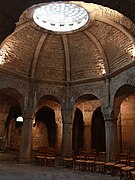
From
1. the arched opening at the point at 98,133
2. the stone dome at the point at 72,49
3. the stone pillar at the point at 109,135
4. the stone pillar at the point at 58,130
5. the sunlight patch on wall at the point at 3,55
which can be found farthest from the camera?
the arched opening at the point at 98,133

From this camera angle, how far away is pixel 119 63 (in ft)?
37.9

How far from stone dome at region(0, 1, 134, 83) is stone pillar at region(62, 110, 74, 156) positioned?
89.7 inches

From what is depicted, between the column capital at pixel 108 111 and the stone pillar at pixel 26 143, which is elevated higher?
the column capital at pixel 108 111

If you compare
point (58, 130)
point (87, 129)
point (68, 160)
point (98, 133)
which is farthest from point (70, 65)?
point (98, 133)

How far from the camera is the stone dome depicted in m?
10.8

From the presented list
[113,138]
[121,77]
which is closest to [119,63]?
[121,77]

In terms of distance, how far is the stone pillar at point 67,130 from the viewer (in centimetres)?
1295

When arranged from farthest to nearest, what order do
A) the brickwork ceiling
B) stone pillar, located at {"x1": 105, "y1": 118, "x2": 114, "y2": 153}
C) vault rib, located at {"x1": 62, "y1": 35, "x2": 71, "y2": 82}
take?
vault rib, located at {"x1": 62, "y1": 35, "x2": 71, "y2": 82}, stone pillar, located at {"x1": 105, "y1": 118, "x2": 114, "y2": 153}, the brickwork ceiling

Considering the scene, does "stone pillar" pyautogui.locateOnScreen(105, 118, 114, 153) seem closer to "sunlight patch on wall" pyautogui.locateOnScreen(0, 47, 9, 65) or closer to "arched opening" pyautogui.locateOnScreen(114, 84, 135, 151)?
"arched opening" pyautogui.locateOnScreen(114, 84, 135, 151)

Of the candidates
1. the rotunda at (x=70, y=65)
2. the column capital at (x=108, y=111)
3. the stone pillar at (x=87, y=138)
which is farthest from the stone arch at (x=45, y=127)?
the column capital at (x=108, y=111)

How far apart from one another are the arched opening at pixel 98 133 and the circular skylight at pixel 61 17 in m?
9.33

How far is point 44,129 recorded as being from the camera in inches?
821

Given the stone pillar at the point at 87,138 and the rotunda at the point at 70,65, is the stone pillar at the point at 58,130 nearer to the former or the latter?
the stone pillar at the point at 87,138

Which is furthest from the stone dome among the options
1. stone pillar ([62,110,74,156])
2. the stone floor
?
the stone floor
